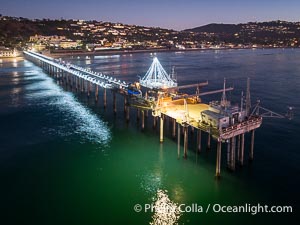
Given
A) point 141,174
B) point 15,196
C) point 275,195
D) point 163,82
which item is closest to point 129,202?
point 141,174

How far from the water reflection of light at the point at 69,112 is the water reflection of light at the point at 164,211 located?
38.2ft

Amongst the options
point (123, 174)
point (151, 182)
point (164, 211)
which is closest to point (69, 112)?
point (123, 174)

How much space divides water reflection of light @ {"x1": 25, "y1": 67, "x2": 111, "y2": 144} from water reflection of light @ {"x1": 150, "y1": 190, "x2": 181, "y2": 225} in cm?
1165

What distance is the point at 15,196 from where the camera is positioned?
70.7 ft

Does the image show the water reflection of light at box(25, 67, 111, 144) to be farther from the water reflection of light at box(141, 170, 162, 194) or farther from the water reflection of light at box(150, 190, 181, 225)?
the water reflection of light at box(150, 190, 181, 225)

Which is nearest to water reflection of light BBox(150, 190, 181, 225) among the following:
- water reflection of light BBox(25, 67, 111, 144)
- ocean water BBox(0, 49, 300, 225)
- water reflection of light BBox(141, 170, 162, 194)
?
ocean water BBox(0, 49, 300, 225)

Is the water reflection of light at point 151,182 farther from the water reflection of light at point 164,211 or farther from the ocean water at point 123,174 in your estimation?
the water reflection of light at point 164,211

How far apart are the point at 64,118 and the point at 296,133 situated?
26.3 m

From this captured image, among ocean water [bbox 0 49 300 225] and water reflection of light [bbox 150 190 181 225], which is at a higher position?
ocean water [bbox 0 49 300 225]

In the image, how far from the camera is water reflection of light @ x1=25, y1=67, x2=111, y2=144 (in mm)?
34375

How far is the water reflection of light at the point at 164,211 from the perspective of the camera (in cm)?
1917

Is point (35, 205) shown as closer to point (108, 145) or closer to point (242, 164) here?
point (108, 145)

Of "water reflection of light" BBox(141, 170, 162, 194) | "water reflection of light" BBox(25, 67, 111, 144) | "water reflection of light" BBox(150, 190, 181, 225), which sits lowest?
"water reflection of light" BBox(150, 190, 181, 225)

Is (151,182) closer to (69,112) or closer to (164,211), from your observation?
(164,211)
